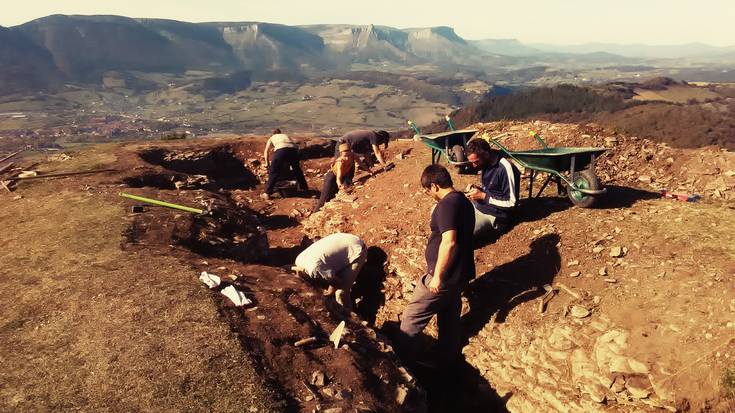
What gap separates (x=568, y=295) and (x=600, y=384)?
141 centimetres

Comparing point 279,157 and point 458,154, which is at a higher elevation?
point 458,154

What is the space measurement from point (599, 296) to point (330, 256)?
13.1 feet

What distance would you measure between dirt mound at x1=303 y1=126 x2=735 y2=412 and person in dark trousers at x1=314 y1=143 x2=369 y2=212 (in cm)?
181

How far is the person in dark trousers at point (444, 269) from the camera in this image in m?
5.09

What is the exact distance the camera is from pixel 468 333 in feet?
21.8

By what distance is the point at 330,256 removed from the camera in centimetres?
668

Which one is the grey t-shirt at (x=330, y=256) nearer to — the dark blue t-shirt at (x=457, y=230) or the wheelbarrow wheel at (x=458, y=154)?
the dark blue t-shirt at (x=457, y=230)

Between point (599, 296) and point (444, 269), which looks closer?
point (444, 269)

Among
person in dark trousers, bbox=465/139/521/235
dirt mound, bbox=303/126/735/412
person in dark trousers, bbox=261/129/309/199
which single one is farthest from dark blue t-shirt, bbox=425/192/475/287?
person in dark trousers, bbox=261/129/309/199

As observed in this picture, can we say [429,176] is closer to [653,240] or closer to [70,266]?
[653,240]

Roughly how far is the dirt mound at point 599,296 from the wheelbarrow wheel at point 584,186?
21 cm

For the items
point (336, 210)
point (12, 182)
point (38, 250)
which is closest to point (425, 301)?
point (336, 210)

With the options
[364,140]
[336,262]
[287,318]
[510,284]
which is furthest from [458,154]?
[287,318]

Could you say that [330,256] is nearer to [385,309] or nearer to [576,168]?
[385,309]
